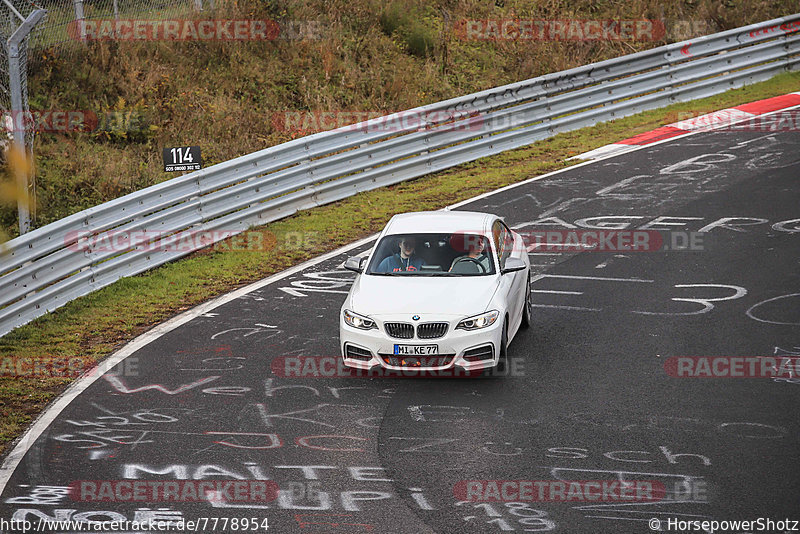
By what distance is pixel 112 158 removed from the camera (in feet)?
59.7

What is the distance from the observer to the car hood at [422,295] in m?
10.1

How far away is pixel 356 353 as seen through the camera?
10195mm

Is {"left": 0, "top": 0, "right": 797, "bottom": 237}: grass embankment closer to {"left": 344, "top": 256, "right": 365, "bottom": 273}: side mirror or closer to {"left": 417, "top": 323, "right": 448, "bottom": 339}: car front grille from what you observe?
{"left": 344, "top": 256, "right": 365, "bottom": 273}: side mirror

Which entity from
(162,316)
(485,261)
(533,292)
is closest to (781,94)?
(533,292)

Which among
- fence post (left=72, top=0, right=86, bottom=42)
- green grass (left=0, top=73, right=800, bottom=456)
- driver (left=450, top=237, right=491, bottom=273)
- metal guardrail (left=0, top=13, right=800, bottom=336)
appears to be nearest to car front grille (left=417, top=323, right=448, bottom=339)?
driver (left=450, top=237, right=491, bottom=273)

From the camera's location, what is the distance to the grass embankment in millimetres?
18188

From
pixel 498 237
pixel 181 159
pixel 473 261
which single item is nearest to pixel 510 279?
pixel 473 261

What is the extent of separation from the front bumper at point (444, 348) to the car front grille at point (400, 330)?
34mm

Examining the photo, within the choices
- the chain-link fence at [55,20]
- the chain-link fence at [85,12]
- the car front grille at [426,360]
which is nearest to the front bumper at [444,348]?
the car front grille at [426,360]

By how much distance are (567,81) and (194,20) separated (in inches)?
350

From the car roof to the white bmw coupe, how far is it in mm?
12

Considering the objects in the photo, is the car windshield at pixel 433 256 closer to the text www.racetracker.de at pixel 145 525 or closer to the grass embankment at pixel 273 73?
the text www.racetracker.de at pixel 145 525

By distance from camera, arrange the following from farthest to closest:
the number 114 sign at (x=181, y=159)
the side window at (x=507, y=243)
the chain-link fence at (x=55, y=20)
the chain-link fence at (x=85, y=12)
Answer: the chain-link fence at (x=85, y=12) < the chain-link fence at (x=55, y=20) < the number 114 sign at (x=181, y=159) < the side window at (x=507, y=243)

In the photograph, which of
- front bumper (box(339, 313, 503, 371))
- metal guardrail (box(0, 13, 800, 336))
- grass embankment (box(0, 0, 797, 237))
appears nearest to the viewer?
front bumper (box(339, 313, 503, 371))
